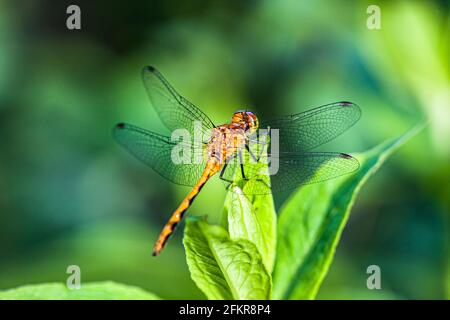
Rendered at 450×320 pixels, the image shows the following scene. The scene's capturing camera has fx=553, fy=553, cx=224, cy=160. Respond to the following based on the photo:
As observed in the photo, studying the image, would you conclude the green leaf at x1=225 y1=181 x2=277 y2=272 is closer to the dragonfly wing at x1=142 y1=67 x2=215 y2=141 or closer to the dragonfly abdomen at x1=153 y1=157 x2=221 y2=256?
the dragonfly abdomen at x1=153 y1=157 x2=221 y2=256

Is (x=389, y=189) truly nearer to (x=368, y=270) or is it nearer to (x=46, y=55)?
(x=368, y=270)

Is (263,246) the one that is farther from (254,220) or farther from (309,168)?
(309,168)

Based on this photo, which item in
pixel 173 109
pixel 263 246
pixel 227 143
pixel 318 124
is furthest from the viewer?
pixel 173 109

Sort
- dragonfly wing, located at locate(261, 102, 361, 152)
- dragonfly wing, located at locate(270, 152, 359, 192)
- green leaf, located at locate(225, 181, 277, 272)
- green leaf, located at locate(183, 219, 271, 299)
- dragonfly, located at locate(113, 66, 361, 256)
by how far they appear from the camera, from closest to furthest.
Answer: green leaf, located at locate(183, 219, 271, 299) → green leaf, located at locate(225, 181, 277, 272) → dragonfly wing, located at locate(270, 152, 359, 192) → dragonfly, located at locate(113, 66, 361, 256) → dragonfly wing, located at locate(261, 102, 361, 152)

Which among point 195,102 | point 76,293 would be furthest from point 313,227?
point 195,102

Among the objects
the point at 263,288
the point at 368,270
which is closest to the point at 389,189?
the point at 368,270

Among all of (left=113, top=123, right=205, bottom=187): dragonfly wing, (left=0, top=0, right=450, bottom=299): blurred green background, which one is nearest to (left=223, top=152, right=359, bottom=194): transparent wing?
(left=113, top=123, right=205, bottom=187): dragonfly wing
